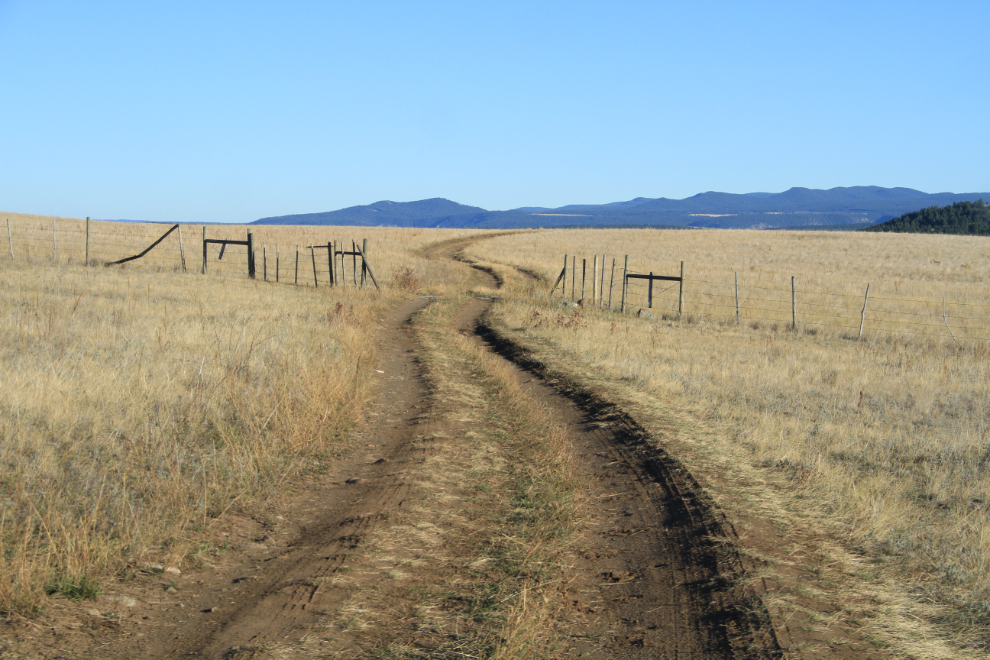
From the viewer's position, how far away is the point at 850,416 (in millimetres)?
10867

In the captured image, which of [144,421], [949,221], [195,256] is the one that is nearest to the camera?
[144,421]

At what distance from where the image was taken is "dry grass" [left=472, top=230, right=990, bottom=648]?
535cm

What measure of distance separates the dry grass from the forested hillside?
11705cm

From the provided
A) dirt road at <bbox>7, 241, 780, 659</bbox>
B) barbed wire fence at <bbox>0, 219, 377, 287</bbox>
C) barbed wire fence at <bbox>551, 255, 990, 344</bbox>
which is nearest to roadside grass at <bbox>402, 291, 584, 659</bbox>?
dirt road at <bbox>7, 241, 780, 659</bbox>

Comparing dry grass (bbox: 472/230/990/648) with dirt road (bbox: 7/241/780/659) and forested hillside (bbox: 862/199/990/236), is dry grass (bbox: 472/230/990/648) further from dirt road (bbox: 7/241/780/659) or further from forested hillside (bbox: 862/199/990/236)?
→ forested hillside (bbox: 862/199/990/236)

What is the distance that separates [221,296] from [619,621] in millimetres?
17573

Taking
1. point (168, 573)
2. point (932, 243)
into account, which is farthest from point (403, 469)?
point (932, 243)

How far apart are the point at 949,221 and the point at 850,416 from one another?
138763mm

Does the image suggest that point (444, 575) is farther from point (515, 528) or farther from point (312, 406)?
point (312, 406)

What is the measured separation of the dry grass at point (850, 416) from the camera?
535cm

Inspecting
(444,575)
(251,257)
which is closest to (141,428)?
(444,575)

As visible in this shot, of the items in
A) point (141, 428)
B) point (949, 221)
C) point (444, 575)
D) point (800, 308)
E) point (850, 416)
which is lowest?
point (850, 416)

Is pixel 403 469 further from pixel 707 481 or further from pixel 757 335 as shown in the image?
pixel 757 335

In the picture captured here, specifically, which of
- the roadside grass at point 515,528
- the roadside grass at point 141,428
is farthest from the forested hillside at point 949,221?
the roadside grass at point 141,428
